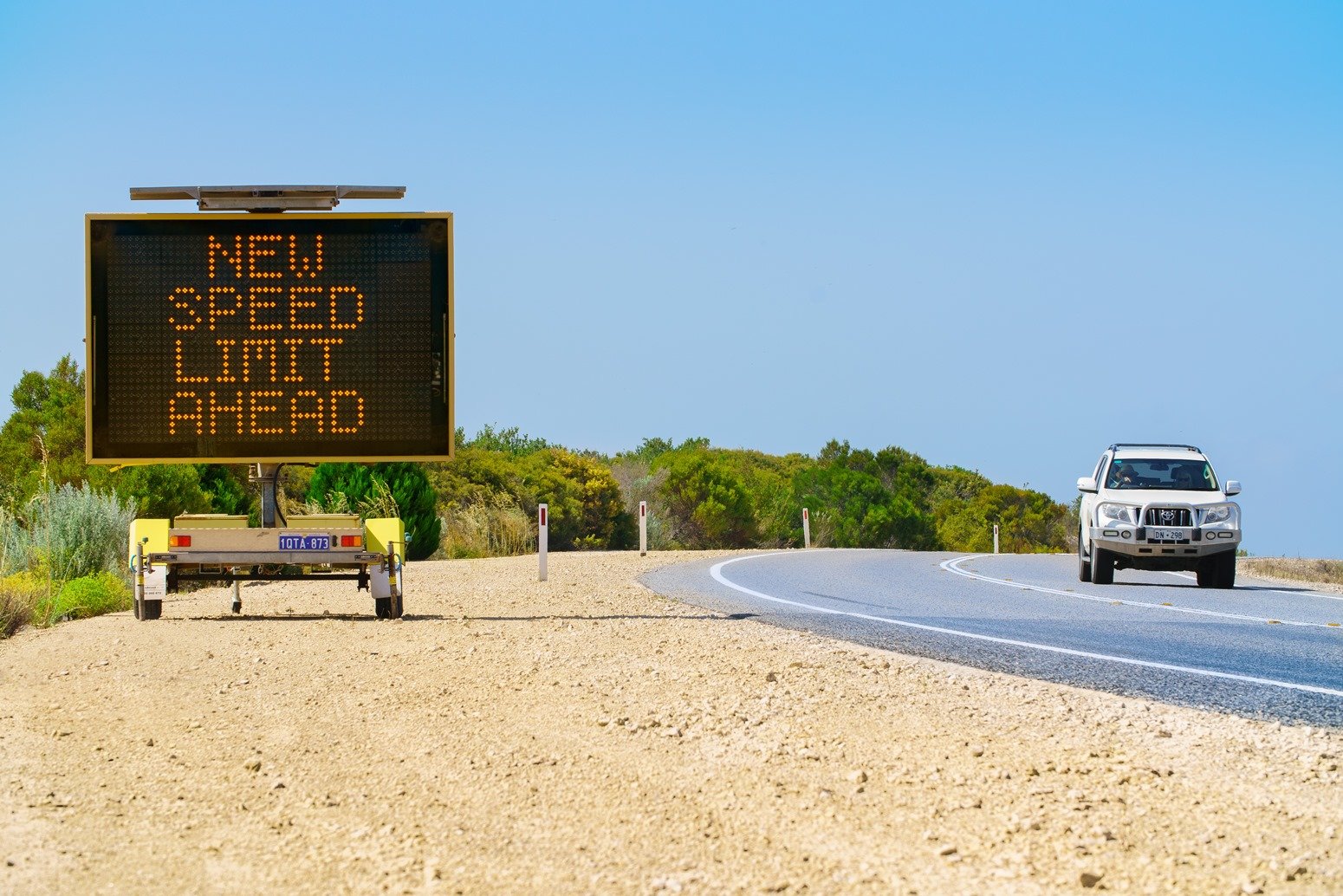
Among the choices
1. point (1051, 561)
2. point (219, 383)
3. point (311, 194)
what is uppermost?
point (311, 194)

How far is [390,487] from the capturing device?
2486 centimetres

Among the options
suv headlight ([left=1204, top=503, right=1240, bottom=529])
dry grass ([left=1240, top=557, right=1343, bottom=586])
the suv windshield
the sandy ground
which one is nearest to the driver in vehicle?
the suv windshield

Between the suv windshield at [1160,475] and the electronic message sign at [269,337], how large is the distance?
1177 cm

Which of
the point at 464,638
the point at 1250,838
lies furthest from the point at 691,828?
the point at 464,638

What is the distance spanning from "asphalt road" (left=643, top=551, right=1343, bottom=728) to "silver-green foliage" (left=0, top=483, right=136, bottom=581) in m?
6.98

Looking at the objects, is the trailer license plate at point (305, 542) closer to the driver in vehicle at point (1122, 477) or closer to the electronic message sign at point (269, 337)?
the electronic message sign at point (269, 337)

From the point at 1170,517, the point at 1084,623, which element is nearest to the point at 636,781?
the point at 1084,623

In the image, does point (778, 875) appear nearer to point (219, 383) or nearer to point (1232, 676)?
point (1232, 676)

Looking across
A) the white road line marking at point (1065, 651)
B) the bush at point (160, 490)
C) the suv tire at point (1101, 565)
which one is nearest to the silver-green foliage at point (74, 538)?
the bush at point (160, 490)

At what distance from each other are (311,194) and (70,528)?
22.7ft

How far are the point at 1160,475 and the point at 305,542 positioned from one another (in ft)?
44.2

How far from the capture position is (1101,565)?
66.4 feet

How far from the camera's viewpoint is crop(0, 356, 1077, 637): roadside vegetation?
17.1 meters

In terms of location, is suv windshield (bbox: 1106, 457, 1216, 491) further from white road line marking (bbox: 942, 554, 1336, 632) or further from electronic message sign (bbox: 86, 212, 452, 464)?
electronic message sign (bbox: 86, 212, 452, 464)
